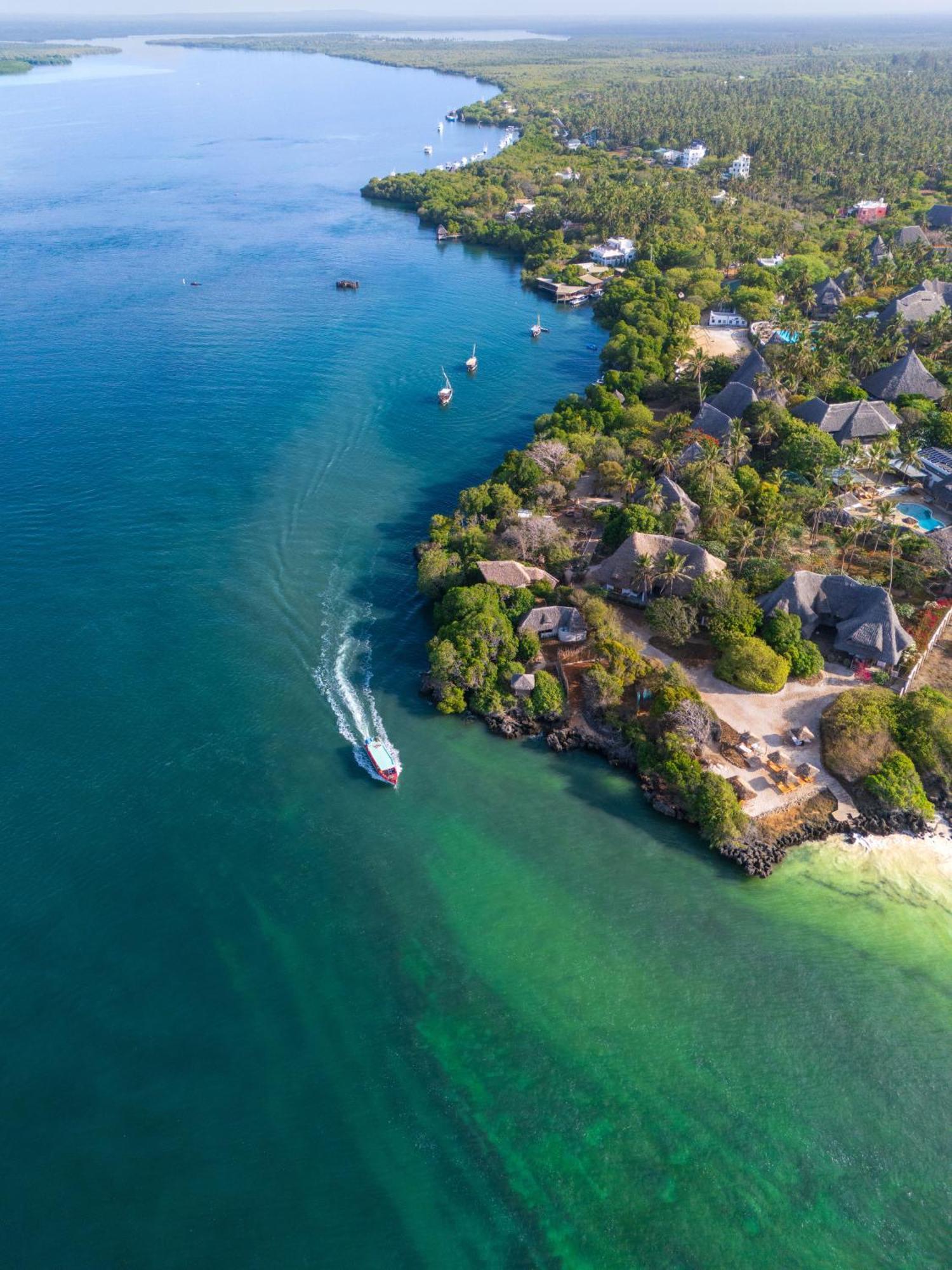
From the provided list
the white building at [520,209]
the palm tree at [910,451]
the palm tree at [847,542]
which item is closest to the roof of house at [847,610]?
the palm tree at [847,542]

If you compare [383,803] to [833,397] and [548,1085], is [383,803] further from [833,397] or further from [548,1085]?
[833,397]

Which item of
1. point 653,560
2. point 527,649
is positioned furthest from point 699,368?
point 527,649

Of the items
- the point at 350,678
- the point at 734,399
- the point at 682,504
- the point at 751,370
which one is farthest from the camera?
the point at 751,370

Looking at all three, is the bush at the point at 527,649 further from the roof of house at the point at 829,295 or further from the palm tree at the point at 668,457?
the roof of house at the point at 829,295

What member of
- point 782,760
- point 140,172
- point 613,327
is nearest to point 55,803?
point 782,760

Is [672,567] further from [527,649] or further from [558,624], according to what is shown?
[527,649]
